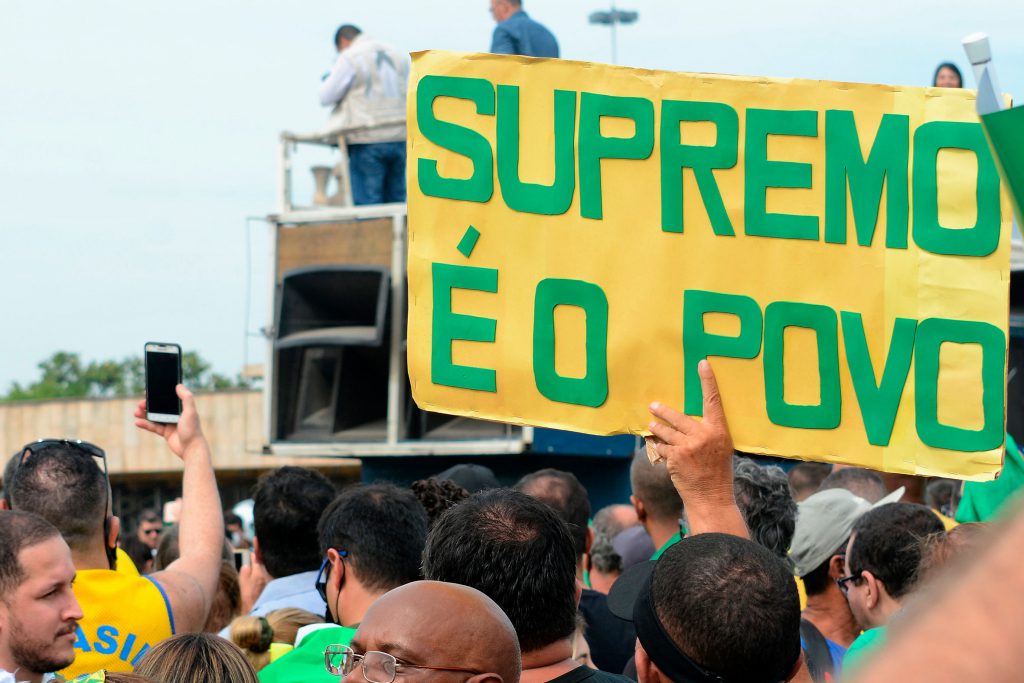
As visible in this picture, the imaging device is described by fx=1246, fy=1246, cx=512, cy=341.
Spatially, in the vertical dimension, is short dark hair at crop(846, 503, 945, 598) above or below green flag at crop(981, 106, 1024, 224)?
below

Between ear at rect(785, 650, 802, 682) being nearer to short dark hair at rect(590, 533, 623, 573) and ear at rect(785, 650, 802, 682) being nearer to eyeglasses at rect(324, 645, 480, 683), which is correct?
eyeglasses at rect(324, 645, 480, 683)

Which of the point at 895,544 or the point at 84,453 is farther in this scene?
the point at 84,453

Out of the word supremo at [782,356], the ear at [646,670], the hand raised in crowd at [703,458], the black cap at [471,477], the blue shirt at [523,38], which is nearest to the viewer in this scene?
the ear at [646,670]

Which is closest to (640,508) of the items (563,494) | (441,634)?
(563,494)

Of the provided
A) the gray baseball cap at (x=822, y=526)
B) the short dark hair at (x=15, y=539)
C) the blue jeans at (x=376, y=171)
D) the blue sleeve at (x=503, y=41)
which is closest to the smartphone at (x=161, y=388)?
the short dark hair at (x=15, y=539)

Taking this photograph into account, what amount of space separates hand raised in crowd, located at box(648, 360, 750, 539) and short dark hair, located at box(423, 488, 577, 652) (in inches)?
16.1

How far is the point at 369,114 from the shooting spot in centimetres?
981

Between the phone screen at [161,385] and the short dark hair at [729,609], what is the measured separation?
2162 mm

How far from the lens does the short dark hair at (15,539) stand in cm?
293

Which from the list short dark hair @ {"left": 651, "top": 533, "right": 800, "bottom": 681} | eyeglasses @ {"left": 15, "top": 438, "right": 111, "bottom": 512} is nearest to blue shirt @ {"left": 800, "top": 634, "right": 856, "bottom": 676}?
short dark hair @ {"left": 651, "top": 533, "right": 800, "bottom": 681}

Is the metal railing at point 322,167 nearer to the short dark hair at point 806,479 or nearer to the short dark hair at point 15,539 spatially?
the short dark hair at point 806,479

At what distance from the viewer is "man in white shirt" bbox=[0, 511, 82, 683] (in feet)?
9.54

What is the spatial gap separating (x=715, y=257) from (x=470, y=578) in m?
1.14

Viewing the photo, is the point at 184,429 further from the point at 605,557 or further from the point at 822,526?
the point at 605,557
